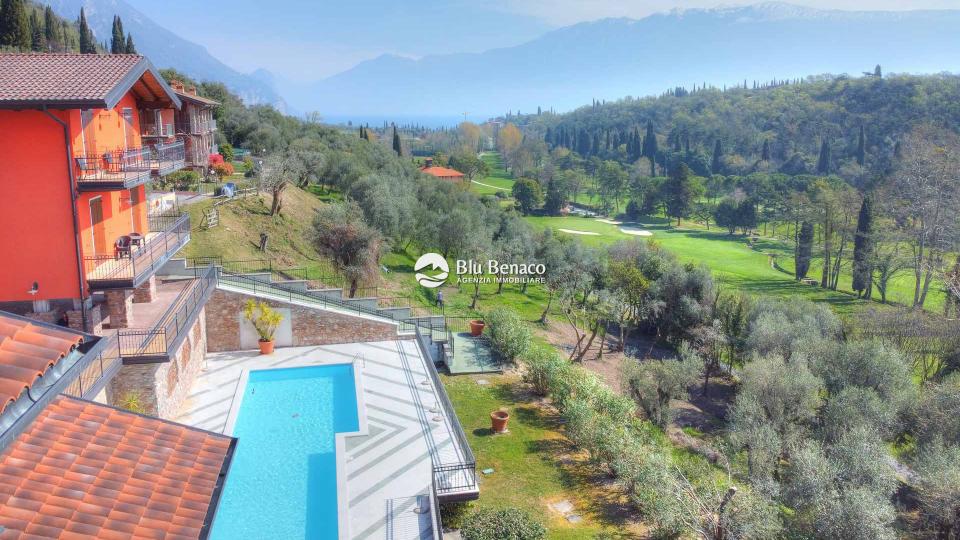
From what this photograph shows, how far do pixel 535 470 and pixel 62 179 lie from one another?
12.6 m

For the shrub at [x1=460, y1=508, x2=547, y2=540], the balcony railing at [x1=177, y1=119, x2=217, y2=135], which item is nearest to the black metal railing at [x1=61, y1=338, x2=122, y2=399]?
the shrub at [x1=460, y1=508, x2=547, y2=540]

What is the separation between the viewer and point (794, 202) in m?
52.7

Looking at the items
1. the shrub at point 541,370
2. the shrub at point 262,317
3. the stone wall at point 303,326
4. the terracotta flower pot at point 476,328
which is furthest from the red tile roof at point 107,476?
the terracotta flower pot at point 476,328

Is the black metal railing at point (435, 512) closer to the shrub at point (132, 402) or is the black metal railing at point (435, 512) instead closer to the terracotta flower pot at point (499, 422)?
the terracotta flower pot at point (499, 422)

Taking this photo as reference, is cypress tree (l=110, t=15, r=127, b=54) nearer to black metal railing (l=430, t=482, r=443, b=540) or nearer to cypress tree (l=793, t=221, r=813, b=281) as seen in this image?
black metal railing (l=430, t=482, r=443, b=540)

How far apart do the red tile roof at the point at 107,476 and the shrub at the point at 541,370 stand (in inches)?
506

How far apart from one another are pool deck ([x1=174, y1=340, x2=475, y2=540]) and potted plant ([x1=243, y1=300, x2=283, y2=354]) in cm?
41

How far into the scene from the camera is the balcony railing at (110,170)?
12398mm

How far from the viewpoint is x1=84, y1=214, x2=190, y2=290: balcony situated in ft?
42.9

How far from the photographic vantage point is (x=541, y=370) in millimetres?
18469

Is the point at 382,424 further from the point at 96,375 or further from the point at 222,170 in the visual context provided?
the point at 222,170

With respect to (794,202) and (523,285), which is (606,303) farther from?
(794,202)

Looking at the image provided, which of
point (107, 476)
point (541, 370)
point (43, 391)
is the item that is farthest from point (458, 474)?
point (43, 391)

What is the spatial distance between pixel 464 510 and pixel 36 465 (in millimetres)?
8408
